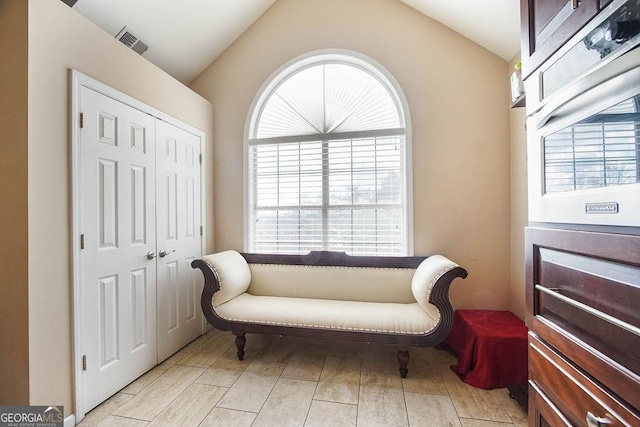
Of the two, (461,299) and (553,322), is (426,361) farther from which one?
(553,322)

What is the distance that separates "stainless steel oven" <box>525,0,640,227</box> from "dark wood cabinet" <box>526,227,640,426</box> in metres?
0.08

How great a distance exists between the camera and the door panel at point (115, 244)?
1719 mm

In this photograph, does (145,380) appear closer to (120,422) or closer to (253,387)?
(120,422)

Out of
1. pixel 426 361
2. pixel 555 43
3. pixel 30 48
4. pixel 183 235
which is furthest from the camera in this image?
pixel 183 235

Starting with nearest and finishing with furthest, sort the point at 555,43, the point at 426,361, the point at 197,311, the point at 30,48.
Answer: the point at 555,43, the point at 30,48, the point at 426,361, the point at 197,311

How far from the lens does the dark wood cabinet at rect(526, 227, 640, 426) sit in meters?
0.62

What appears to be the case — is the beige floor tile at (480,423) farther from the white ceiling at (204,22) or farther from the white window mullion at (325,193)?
the white ceiling at (204,22)

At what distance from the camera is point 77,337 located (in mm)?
1640

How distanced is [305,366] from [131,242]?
165 centimetres

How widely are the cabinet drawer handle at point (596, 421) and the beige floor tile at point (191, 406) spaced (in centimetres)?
181

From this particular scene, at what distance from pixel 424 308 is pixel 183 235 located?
2.19 m

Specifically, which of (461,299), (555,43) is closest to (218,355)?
(461,299)

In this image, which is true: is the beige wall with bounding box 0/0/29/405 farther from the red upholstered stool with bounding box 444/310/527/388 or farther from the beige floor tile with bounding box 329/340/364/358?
the red upholstered stool with bounding box 444/310/527/388

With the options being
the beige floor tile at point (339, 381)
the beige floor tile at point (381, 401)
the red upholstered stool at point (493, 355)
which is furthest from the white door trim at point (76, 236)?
the red upholstered stool at point (493, 355)
